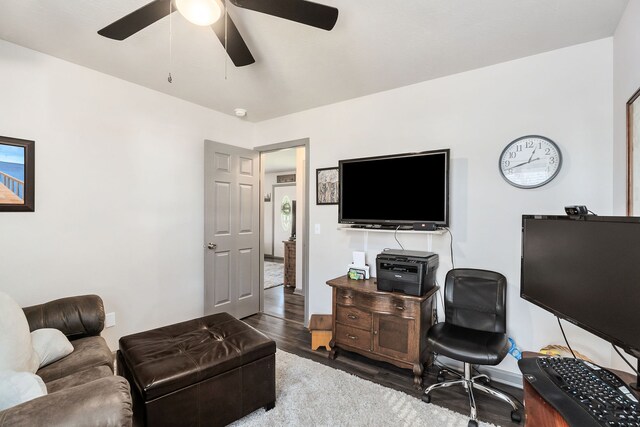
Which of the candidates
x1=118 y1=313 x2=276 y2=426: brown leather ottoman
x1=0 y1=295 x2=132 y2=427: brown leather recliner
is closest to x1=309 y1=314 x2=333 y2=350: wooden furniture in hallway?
x1=118 y1=313 x2=276 y2=426: brown leather ottoman

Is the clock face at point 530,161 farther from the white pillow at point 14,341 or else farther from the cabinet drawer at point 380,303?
the white pillow at point 14,341

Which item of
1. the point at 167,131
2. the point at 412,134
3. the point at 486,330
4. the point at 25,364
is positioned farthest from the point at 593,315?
the point at 167,131

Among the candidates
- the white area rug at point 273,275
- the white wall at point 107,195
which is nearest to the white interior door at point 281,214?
the white area rug at point 273,275

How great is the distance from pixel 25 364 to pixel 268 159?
5301 mm

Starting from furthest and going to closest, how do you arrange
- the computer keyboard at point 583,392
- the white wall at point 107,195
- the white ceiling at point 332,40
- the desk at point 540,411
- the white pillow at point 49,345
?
1. the white wall at point 107,195
2. the white ceiling at point 332,40
3. the white pillow at point 49,345
4. the desk at point 540,411
5. the computer keyboard at point 583,392

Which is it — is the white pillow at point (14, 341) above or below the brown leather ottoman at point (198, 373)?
above

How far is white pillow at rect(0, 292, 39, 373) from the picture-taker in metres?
1.35

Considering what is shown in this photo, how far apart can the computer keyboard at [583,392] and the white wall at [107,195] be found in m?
3.19

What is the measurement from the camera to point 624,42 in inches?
69.2

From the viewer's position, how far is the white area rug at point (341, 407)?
1868 millimetres

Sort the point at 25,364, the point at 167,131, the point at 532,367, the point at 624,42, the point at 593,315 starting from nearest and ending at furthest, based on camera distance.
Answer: the point at 593,315
the point at 532,367
the point at 25,364
the point at 624,42
the point at 167,131

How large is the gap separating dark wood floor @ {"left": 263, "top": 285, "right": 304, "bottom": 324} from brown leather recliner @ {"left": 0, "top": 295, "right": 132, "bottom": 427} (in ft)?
7.24

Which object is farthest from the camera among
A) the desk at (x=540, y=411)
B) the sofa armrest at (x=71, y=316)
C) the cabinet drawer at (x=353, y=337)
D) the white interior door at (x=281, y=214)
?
the white interior door at (x=281, y=214)

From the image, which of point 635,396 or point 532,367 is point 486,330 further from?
point 635,396
